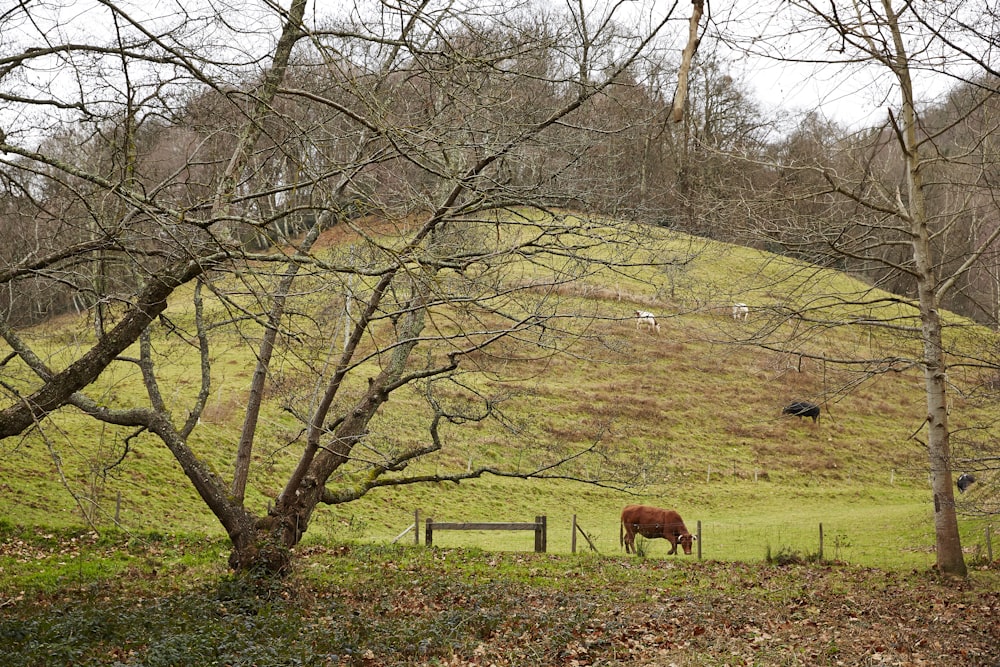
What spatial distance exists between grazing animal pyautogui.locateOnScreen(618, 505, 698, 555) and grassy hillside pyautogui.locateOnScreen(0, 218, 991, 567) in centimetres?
55

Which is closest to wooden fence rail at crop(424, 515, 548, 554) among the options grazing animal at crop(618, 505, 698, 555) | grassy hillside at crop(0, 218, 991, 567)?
grassy hillside at crop(0, 218, 991, 567)

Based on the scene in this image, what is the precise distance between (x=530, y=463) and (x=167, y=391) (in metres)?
10.7

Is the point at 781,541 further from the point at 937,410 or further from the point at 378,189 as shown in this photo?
the point at 378,189

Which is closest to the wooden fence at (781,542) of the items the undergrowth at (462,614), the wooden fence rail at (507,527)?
the wooden fence rail at (507,527)

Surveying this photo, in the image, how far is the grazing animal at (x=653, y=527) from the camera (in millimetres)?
17938

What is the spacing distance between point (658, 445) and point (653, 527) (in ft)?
36.7

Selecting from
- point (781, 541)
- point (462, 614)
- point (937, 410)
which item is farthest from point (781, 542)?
point (462, 614)

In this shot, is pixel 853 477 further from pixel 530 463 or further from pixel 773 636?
pixel 773 636

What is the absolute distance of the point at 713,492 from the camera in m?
25.7

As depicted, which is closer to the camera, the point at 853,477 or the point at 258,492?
the point at 258,492

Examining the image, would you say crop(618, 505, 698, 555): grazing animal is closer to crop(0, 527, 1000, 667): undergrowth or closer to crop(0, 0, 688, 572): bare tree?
crop(0, 527, 1000, 667): undergrowth

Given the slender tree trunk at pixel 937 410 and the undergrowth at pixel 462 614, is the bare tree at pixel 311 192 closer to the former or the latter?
the undergrowth at pixel 462 614

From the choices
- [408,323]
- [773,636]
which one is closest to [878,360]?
[773,636]

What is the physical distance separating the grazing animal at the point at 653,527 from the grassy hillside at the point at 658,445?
0.55m
